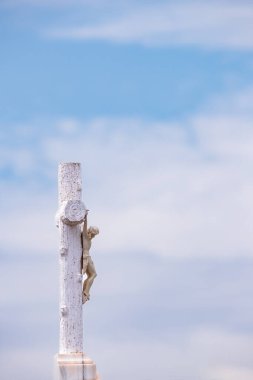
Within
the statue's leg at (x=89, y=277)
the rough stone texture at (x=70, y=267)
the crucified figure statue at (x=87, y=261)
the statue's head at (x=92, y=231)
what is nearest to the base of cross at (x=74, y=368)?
the rough stone texture at (x=70, y=267)

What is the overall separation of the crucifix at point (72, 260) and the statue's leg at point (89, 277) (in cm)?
2

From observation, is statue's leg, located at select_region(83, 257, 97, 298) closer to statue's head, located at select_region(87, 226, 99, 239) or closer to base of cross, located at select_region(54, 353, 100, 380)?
statue's head, located at select_region(87, 226, 99, 239)

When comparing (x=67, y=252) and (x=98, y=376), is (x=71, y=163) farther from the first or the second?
(x=98, y=376)

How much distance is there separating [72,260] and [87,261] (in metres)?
0.30

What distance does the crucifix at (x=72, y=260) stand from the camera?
3300 centimetres

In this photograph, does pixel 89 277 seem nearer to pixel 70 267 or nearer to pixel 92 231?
pixel 70 267

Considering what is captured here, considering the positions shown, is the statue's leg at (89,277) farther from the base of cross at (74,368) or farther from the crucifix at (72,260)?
the base of cross at (74,368)

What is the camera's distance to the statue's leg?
33438 mm

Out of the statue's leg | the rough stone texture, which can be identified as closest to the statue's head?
the rough stone texture

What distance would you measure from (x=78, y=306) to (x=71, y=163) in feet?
8.20

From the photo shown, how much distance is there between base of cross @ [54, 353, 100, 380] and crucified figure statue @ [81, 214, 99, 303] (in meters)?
1.10

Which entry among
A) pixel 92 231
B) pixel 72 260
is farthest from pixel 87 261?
pixel 92 231

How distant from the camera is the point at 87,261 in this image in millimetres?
33375

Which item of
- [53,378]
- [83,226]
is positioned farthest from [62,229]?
[53,378]
